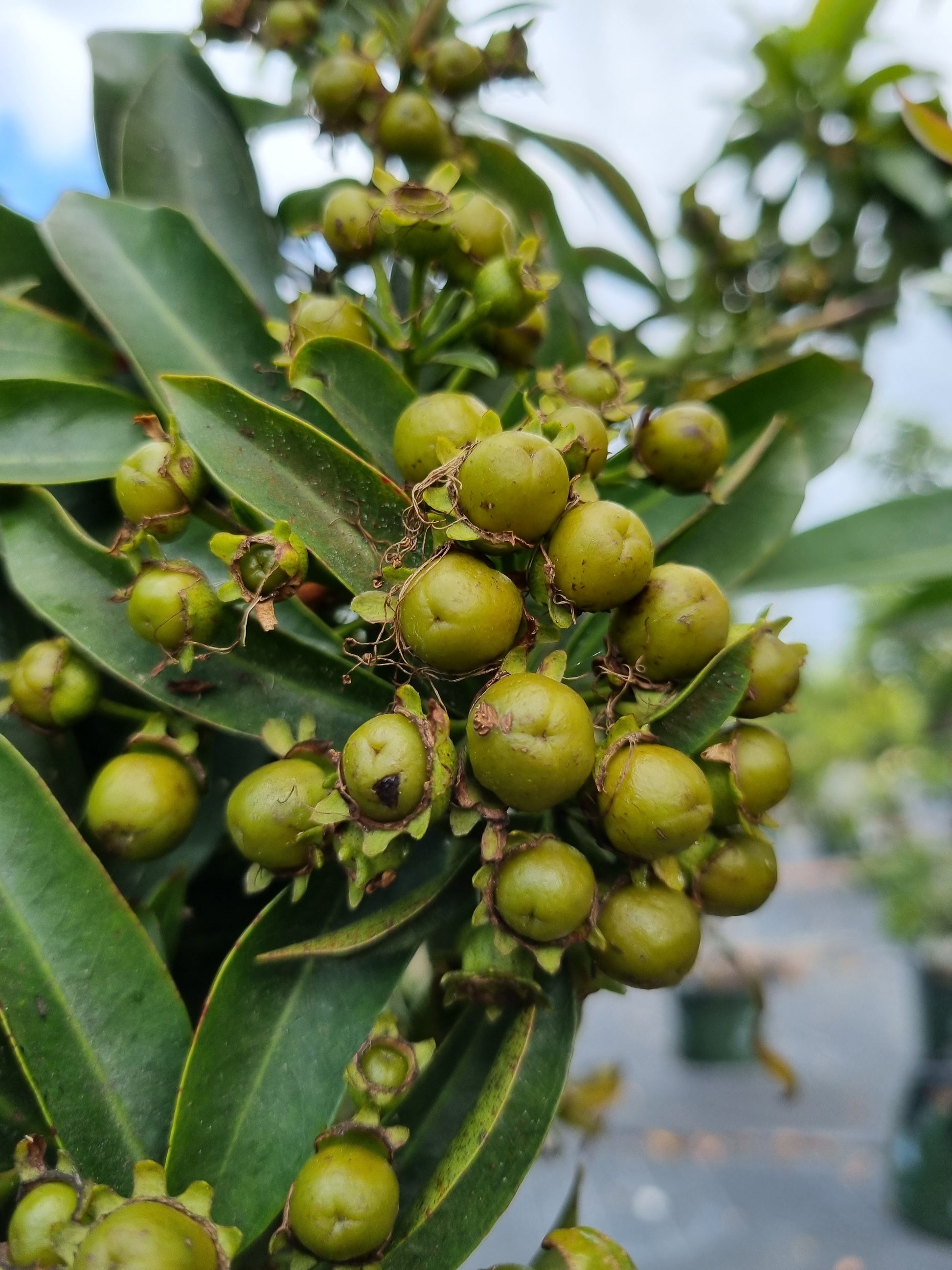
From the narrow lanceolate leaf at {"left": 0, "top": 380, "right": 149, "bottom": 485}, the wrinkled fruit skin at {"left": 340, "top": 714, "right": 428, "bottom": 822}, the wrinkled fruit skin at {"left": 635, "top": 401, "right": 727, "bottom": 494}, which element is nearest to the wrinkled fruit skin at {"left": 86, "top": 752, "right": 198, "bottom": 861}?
the wrinkled fruit skin at {"left": 340, "top": 714, "right": 428, "bottom": 822}

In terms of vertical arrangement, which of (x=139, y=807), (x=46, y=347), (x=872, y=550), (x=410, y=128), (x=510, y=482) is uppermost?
(x=410, y=128)

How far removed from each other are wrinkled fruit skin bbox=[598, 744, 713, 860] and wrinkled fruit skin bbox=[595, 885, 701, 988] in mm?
42

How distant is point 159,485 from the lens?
84 cm

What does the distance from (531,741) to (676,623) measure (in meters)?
0.18

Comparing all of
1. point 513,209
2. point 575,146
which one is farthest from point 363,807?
point 575,146

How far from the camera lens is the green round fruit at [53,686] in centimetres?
86

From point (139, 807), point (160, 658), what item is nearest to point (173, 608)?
point (160, 658)

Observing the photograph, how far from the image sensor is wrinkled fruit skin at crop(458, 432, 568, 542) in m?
0.73

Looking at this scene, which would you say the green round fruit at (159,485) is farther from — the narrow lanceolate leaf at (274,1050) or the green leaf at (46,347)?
the narrow lanceolate leaf at (274,1050)

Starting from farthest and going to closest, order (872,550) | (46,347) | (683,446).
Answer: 1. (872,550)
2. (46,347)
3. (683,446)

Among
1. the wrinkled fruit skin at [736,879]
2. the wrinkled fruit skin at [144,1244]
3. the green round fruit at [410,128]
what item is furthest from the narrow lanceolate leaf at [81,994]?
the green round fruit at [410,128]

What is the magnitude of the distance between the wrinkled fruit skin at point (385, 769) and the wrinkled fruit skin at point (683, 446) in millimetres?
421

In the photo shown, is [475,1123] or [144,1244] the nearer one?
[144,1244]

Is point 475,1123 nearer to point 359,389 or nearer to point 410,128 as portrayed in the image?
point 359,389
